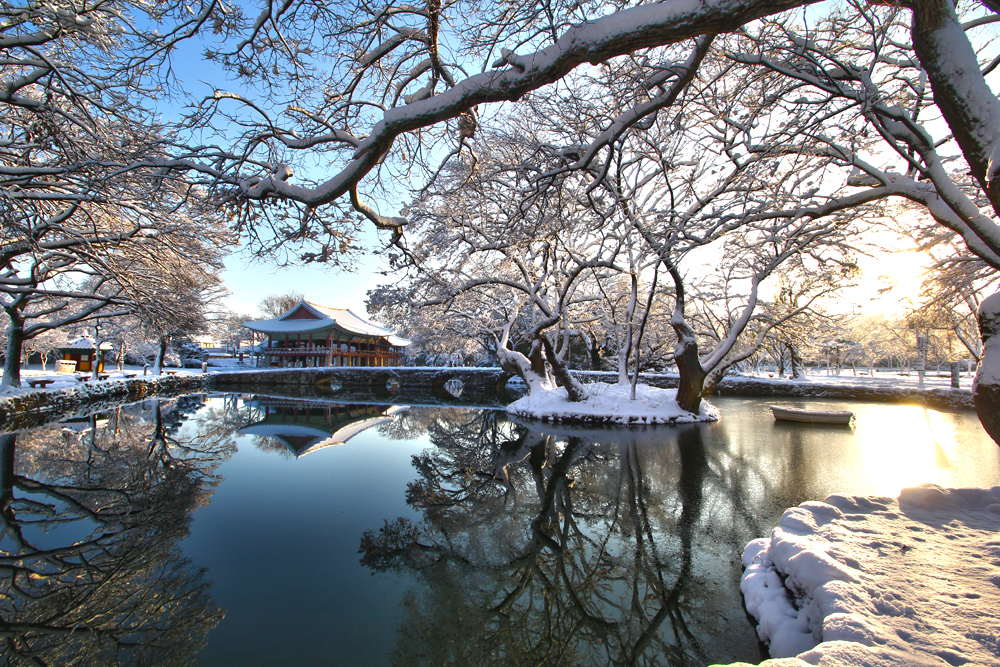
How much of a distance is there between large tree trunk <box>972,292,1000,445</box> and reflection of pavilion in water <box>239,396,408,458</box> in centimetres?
1024

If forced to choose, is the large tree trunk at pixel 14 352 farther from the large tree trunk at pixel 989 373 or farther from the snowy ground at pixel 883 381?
the snowy ground at pixel 883 381

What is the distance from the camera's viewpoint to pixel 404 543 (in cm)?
457

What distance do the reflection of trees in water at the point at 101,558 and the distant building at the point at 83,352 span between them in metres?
29.1

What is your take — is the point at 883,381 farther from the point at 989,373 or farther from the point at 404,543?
the point at 404,543

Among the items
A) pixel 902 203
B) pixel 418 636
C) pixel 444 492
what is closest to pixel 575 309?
pixel 902 203

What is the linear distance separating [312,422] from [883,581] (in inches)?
593

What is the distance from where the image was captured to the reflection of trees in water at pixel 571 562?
2887mm

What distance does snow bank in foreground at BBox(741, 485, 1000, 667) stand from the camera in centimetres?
213

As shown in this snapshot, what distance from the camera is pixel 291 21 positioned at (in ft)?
15.3

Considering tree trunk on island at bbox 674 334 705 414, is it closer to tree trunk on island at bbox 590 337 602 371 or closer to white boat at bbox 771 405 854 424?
white boat at bbox 771 405 854 424

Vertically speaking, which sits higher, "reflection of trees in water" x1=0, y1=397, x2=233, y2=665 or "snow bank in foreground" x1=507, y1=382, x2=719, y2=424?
"snow bank in foreground" x1=507, y1=382, x2=719, y2=424

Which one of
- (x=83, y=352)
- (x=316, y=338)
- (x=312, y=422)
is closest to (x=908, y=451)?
(x=312, y=422)

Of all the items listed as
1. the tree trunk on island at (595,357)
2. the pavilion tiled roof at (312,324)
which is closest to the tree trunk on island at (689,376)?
the tree trunk on island at (595,357)

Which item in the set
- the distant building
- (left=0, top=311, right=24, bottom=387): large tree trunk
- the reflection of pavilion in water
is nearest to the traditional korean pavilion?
the distant building
